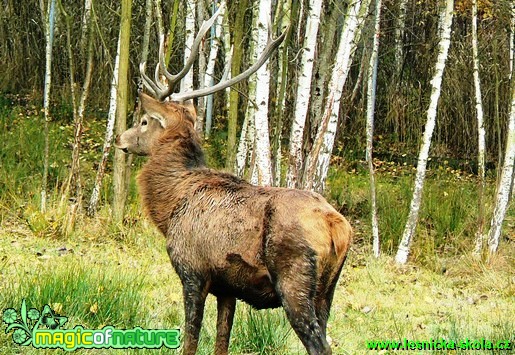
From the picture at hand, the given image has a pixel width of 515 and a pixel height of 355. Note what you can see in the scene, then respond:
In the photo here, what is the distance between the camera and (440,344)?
21.0 feet

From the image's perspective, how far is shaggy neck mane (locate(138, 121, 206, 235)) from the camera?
5879mm

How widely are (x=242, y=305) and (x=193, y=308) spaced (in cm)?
163

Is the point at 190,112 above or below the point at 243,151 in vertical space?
above

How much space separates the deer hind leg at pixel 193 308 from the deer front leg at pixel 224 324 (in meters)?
0.21

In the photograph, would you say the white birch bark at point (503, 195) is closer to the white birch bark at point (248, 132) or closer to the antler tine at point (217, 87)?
the white birch bark at point (248, 132)

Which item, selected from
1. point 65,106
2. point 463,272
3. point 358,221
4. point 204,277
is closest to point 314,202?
point 204,277

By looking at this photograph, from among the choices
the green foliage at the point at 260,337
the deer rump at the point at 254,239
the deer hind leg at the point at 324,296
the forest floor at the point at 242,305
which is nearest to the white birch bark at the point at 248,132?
the forest floor at the point at 242,305

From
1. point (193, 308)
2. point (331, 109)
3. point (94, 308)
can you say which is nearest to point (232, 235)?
point (193, 308)

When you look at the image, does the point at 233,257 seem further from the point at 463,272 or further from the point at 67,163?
the point at 67,163

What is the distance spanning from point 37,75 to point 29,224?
8845 millimetres

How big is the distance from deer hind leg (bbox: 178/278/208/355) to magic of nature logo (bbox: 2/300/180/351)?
15 centimetres

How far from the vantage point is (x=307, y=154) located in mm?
10086

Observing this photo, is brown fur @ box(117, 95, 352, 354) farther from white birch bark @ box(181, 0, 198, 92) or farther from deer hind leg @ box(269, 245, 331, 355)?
white birch bark @ box(181, 0, 198, 92)

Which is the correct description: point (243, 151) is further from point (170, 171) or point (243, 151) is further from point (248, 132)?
point (170, 171)
